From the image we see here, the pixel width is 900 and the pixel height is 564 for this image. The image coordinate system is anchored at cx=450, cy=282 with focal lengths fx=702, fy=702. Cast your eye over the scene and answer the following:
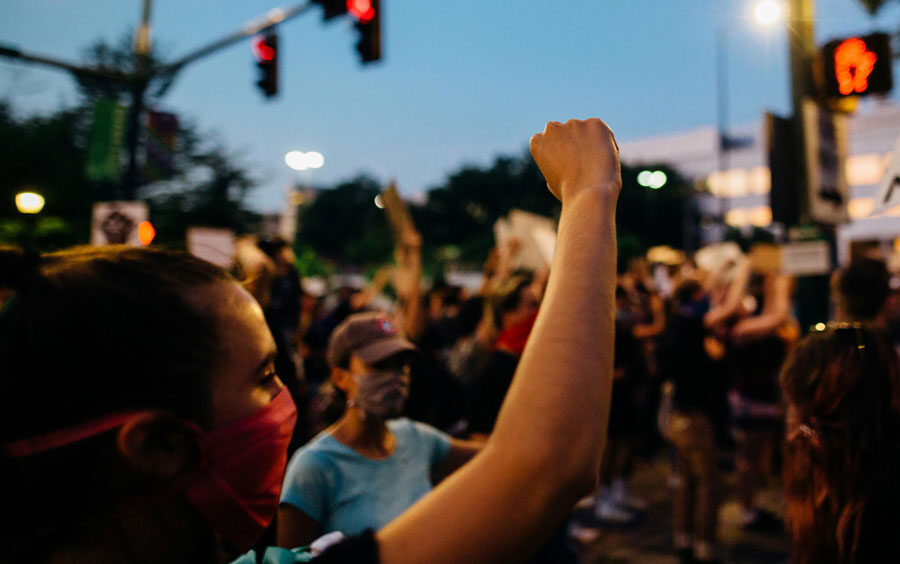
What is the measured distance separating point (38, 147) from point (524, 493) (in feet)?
65.3

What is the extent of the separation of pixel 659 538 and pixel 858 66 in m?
4.60

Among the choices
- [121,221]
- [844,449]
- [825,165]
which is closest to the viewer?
[844,449]

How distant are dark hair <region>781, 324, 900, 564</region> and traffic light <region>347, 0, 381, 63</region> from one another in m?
7.19

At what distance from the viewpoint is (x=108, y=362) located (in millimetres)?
914

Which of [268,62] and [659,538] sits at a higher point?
[268,62]

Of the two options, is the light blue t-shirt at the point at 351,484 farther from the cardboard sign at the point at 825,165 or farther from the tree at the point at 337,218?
the tree at the point at 337,218

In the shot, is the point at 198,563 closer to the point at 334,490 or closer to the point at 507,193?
the point at 334,490

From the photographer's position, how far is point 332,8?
8.44 m

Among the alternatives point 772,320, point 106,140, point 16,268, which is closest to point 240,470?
point 16,268

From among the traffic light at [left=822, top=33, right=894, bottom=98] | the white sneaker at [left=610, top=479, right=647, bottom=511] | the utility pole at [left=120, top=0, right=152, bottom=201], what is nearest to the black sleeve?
the white sneaker at [left=610, top=479, right=647, bottom=511]

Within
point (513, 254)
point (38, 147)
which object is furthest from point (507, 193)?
point (513, 254)

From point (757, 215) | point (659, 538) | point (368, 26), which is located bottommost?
point (659, 538)

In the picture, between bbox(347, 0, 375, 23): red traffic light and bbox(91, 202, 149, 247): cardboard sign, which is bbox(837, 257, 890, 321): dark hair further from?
bbox(91, 202, 149, 247): cardboard sign

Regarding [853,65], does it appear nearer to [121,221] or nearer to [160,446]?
[160,446]
